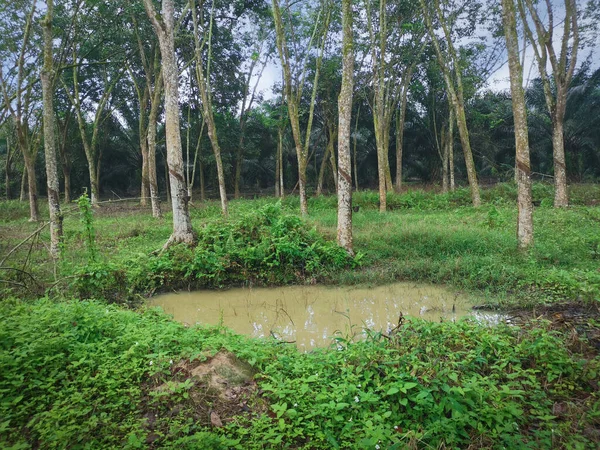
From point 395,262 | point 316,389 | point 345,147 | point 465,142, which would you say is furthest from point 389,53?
point 316,389

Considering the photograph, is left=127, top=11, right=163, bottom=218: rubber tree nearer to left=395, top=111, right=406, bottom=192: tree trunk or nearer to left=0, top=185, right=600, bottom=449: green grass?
left=0, top=185, right=600, bottom=449: green grass

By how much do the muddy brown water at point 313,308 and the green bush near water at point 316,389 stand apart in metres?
1.21

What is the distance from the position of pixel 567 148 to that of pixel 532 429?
29910 millimetres

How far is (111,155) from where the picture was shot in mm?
33594

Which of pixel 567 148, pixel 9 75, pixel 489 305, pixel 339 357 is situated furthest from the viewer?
pixel 567 148

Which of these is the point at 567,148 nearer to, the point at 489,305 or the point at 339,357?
the point at 489,305

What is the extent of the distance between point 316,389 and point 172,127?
306 inches

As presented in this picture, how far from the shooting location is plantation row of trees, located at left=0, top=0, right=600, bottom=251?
952cm

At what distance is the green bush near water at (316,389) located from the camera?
295 cm

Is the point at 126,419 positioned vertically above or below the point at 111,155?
below

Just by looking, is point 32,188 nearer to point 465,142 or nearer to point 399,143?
point 465,142

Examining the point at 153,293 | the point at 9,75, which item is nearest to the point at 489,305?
the point at 153,293

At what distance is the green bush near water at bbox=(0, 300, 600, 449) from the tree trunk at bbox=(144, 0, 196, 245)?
488 centimetres

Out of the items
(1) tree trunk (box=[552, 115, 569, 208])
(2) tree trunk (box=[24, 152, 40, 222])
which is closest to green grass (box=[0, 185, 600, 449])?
(1) tree trunk (box=[552, 115, 569, 208])
